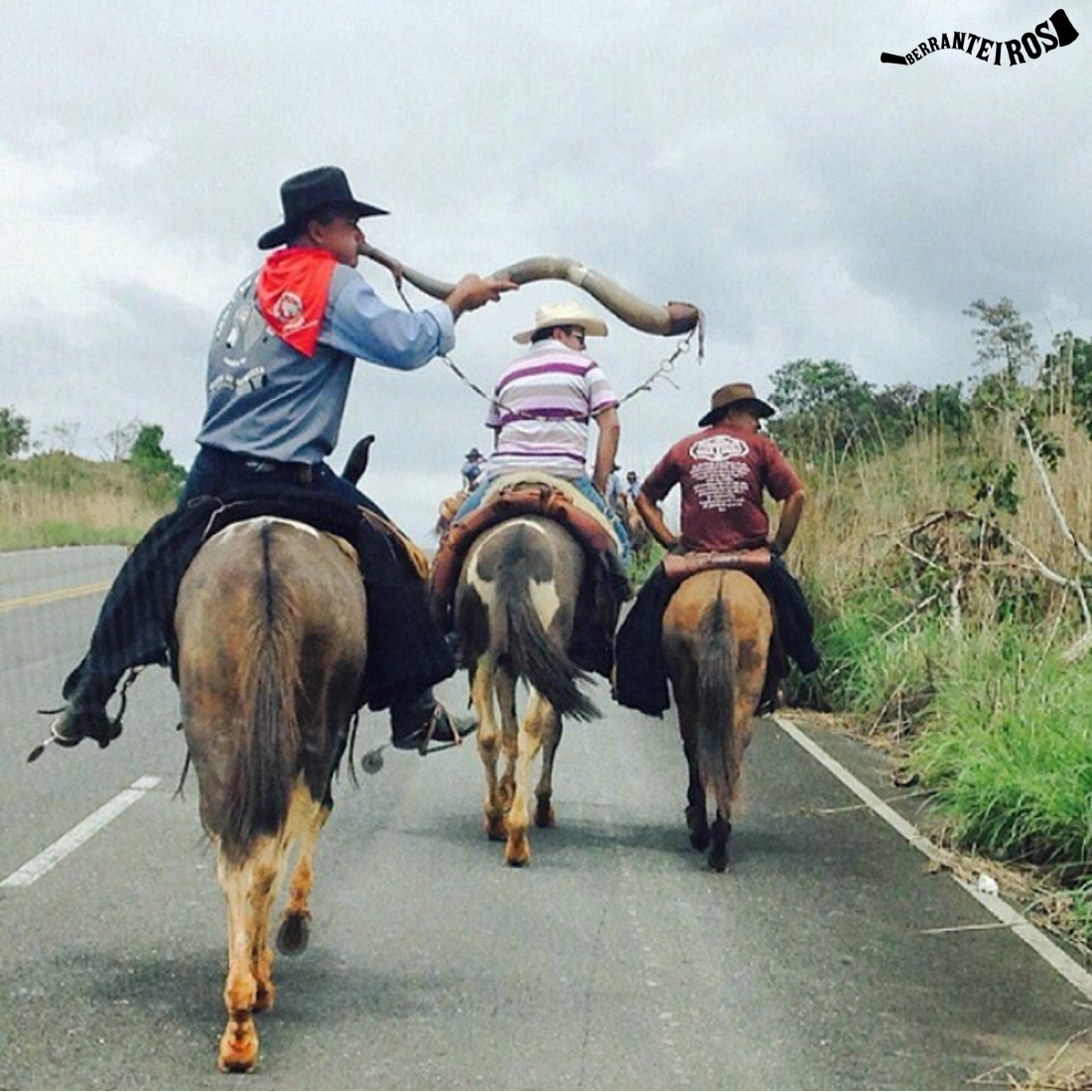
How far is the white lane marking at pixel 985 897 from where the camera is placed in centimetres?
702

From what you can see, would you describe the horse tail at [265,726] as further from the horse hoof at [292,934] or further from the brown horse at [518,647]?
the brown horse at [518,647]

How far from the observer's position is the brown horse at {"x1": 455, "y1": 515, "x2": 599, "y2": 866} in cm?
877

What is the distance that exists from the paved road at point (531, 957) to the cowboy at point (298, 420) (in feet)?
3.43

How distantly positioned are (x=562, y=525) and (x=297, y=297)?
3366 millimetres

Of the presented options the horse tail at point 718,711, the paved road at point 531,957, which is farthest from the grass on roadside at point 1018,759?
the horse tail at point 718,711

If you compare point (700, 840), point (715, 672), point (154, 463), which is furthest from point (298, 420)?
Answer: point (154, 463)

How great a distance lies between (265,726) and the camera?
5645 millimetres

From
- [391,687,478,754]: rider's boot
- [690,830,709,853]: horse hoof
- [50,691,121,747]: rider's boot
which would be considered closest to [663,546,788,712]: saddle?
[690,830,709,853]: horse hoof

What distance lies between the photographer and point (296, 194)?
648 cm

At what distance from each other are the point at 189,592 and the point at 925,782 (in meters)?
5.95

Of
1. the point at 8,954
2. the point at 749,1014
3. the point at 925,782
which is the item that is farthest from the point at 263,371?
the point at 925,782

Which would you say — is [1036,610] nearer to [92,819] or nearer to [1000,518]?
[1000,518]

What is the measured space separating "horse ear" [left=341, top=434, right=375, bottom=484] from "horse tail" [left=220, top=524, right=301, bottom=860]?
153cm

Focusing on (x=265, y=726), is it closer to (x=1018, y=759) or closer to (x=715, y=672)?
(x=715, y=672)
